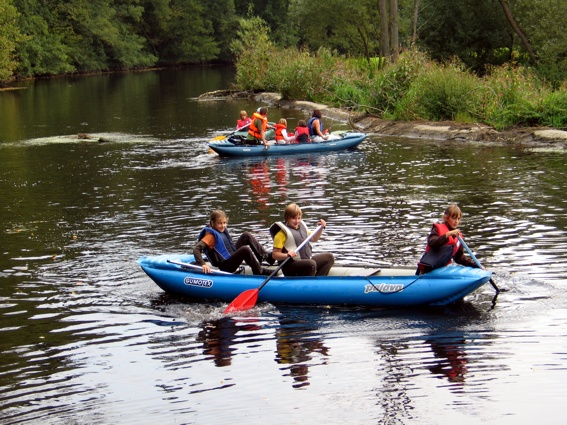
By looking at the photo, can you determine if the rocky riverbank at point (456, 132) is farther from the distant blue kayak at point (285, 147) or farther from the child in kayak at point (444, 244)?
the child in kayak at point (444, 244)

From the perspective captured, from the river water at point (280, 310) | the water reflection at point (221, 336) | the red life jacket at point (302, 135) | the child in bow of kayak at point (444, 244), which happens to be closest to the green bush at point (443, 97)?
the river water at point (280, 310)

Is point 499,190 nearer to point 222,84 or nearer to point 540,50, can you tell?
point 540,50

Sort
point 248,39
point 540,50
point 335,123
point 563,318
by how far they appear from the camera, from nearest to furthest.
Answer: point 563,318 → point 335,123 → point 540,50 → point 248,39


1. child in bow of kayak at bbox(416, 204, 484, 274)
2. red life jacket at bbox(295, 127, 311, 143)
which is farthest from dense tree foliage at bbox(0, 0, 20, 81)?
child in bow of kayak at bbox(416, 204, 484, 274)

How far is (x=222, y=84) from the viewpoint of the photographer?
56375 mm

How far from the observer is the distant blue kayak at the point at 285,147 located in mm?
23688

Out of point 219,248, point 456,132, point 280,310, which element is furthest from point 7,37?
point 280,310

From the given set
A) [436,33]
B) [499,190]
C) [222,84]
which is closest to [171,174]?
[499,190]

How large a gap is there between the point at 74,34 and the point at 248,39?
32511 millimetres

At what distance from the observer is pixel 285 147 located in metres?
23.8

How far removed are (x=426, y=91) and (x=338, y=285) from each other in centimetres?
1750

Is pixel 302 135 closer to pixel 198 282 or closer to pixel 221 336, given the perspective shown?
pixel 198 282

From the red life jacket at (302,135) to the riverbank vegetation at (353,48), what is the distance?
4936 millimetres

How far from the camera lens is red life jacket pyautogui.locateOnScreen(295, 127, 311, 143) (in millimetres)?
23938
